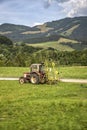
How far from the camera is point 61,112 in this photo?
21.4 meters

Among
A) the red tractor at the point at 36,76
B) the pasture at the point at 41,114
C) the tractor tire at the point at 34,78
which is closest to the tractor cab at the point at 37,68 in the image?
the red tractor at the point at 36,76

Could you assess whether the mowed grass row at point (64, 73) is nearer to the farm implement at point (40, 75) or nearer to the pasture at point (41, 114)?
the farm implement at point (40, 75)

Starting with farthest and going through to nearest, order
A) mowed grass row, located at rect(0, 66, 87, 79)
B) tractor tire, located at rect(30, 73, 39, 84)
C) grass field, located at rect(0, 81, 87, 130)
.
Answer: mowed grass row, located at rect(0, 66, 87, 79)
tractor tire, located at rect(30, 73, 39, 84)
grass field, located at rect(0, 81, 87, 130)

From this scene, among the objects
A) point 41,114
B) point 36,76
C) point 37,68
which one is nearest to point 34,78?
point 36,76

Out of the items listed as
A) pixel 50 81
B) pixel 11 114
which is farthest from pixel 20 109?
pixel 50 81

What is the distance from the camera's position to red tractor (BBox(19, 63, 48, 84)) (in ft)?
140

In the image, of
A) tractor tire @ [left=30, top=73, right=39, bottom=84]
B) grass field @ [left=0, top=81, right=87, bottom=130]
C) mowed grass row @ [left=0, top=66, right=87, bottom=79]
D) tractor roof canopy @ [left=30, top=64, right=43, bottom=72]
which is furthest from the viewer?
mowed grass row @ [left=0, top=66, right=87, bottom=79]

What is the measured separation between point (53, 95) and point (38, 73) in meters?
13.4

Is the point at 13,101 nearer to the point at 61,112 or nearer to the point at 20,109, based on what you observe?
the point at 20,109

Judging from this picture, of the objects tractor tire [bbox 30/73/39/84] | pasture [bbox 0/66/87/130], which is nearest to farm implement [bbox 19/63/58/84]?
tractor tire [bbox 30/73/39/84]

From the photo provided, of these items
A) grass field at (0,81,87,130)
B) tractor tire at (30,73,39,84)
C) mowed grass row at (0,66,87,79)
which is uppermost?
grass field at (0,81,87,130)

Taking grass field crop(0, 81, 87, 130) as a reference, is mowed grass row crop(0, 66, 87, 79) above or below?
below

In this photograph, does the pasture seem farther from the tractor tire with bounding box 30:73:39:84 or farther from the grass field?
the tractor tire with bounding box 30:73:39:84

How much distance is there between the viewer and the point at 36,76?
42.9m
